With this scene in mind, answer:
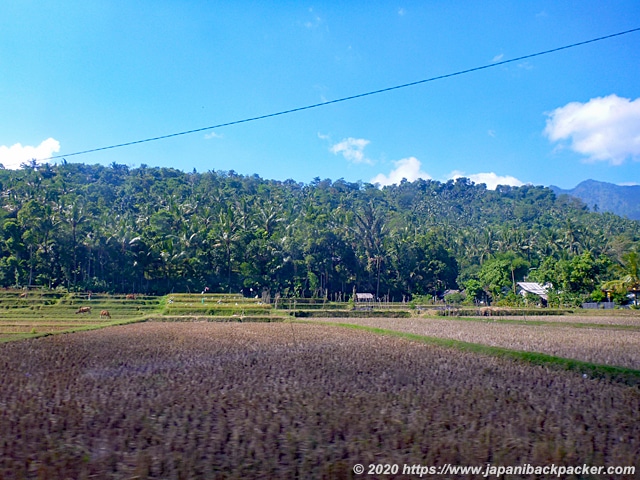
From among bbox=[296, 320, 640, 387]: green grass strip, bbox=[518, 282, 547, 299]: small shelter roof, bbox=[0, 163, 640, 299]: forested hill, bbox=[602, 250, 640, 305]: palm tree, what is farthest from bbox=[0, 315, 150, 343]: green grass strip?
bbox=[518, 282, 547, 299]: small shelter roof

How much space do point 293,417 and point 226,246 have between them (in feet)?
129

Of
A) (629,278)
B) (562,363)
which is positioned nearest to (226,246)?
(629,278)

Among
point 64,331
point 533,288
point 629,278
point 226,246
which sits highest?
point 226,246

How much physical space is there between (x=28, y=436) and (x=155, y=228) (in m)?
40.6

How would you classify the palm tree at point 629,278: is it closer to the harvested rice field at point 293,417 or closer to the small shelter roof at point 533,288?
the small shelter roof at point 533,288

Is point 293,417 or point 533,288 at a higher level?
point 533,288

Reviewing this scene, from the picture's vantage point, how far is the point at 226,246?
44188mm

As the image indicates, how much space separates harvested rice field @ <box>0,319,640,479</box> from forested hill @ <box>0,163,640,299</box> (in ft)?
106

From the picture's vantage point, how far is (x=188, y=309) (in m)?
29.3

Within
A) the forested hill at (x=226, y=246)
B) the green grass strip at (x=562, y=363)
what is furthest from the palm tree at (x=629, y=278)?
the green grass strip at (x=562, y=363)

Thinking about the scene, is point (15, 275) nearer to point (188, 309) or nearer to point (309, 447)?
point (188, 309)

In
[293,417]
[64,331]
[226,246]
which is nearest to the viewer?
[293,417]

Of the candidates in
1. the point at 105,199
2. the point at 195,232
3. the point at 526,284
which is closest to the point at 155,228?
the point at 195,232

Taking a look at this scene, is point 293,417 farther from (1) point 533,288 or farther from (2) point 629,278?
(1) point 533,288
